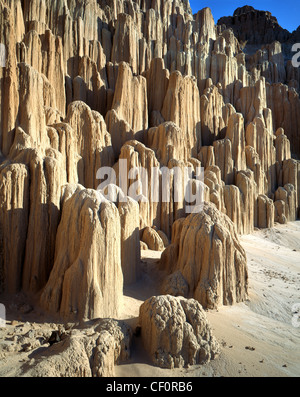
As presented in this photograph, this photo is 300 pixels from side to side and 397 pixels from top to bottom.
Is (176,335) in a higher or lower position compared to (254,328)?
higher

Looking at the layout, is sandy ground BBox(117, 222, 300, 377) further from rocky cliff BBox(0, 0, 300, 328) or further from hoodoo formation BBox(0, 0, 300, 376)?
rocky cliff BBox(0, 0, 300, 328)

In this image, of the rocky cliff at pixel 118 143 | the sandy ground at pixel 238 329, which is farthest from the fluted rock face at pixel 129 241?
the sandy ground at pixel 238 329

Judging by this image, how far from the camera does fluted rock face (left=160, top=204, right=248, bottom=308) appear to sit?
9.22m

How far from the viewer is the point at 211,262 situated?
9375 millimetres

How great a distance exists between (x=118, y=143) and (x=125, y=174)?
3467 mm

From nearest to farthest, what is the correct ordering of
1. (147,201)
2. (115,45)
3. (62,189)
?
(62,189) < (147,201) < (115,45)

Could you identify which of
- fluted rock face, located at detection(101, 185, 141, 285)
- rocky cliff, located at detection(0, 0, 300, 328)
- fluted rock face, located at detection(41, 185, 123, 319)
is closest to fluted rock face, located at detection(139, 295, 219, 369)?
fluted rock face, located at detection(41, 185, 123, 319)

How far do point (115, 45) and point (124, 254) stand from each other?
2084cm

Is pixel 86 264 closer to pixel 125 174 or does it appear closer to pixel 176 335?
pixel 176 335

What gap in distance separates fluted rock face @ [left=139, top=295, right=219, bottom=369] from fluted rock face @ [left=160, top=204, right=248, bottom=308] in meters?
2.51

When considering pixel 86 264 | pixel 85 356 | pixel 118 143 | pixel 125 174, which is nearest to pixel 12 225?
pixel 86 264

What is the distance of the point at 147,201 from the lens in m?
14.9
